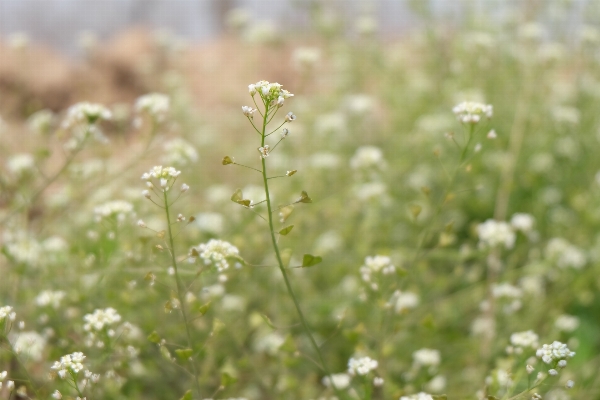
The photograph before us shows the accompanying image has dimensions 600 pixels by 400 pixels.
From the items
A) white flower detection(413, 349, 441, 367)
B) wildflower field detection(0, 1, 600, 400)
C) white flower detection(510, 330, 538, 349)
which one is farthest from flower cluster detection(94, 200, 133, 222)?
white flower detection(510, 330, 538, 349)

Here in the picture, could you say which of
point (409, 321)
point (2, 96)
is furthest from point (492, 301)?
point (2, 96)

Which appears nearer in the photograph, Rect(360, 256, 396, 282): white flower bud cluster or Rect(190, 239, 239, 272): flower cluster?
Rect(190, 239, 239, 272): flower cluster

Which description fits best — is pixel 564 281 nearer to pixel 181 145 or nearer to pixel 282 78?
pixel 181 145

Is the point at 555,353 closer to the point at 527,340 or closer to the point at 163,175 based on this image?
the point at 527,340

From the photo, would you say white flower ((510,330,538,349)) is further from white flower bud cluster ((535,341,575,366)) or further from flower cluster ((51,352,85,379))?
flower cluster ((51,352,85,379))

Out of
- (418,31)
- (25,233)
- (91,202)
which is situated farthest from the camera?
(418,31)

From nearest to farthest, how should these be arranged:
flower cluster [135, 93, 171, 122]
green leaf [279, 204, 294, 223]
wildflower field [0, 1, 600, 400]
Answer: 1. green leaf [279, 204, 294, 223]
2. wildflower field [0, 1, 600, 400]
3. flower cluster [135, 93, 171, 122]

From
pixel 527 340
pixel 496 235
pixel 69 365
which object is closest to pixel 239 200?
pixel 69 365
